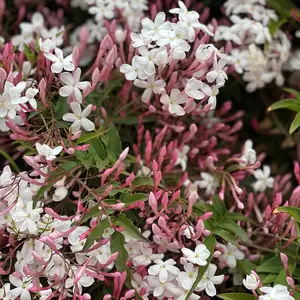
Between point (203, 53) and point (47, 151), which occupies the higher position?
point (203, 53)

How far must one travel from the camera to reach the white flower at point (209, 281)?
96 cm

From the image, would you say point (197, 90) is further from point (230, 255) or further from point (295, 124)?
point (230, 255)

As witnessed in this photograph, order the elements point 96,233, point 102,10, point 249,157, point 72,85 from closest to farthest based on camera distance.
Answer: point 96,233 < point 72,85 < point 249,157 < point 102,10

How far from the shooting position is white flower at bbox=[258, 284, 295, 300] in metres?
0.90

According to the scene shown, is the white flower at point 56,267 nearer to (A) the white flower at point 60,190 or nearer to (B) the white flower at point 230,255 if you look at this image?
(A) the white flower at point 60,190

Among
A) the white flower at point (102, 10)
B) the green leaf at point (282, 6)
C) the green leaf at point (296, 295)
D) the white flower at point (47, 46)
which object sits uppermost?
the green leaf at point (282, 6)

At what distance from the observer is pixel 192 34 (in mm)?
1007

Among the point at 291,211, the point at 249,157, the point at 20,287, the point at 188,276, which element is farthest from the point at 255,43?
the point at 20,287

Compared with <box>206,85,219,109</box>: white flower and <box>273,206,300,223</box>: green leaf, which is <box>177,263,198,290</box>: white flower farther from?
<box>206,85,219,109</box>: white flower

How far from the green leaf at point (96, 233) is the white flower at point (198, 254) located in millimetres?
145

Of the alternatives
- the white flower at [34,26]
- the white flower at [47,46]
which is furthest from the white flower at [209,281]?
the white flower at [34,26]

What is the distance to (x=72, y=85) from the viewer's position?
1.00 meters

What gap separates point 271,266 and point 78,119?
452mm

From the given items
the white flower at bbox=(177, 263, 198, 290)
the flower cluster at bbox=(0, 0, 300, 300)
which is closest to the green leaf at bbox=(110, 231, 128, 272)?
the flower cluster at bbox=(0, 0, 300, 300)
